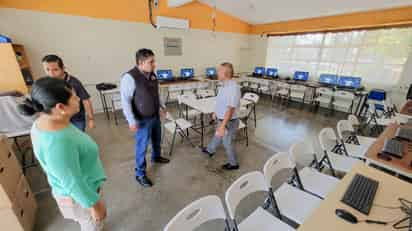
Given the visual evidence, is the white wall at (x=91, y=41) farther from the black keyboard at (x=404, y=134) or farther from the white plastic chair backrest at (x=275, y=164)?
the black keyboard at (x=404, y=134)

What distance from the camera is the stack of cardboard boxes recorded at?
4.54 ft

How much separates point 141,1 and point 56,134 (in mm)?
5097

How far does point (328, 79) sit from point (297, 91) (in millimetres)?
894

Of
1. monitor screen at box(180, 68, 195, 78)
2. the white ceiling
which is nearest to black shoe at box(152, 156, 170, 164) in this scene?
monitor screen at box(180, 68, 195, 78)

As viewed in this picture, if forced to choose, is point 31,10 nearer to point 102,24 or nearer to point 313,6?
point 102,24

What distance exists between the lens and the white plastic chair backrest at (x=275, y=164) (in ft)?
4.59

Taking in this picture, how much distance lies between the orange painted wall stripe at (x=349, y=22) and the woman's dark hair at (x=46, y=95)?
6366mm

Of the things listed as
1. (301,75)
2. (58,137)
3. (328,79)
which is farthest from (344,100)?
(58,137)

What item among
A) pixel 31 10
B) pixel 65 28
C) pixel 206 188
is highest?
pixel 31 10

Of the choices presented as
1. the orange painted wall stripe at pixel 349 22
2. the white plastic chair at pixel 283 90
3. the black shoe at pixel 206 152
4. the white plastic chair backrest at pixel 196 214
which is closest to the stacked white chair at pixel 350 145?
the black shoe at pixel 206 152

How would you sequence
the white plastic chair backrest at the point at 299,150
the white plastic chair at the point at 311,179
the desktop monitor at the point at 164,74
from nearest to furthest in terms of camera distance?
the white plastic chair at the point at 311,179 < the white plastic chair backrest at the point at 299,150 < the desktop monitor at the point at 164,74

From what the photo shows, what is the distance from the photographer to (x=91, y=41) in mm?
4340

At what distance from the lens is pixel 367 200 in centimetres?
112

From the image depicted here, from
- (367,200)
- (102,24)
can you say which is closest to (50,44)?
(102,24)
